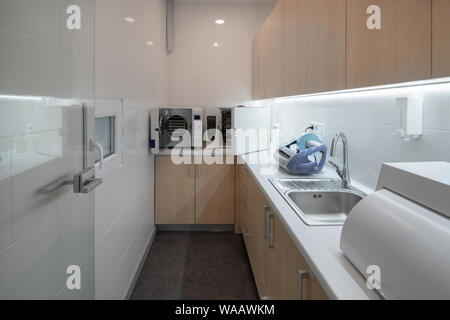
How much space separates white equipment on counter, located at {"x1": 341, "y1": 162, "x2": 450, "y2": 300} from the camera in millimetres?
612

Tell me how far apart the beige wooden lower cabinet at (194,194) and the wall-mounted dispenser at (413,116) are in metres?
2.07

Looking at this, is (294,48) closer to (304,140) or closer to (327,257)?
(304,140)

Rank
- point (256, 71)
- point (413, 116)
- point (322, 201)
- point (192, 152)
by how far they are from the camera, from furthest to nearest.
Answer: point (256, 71) → point (192, 152) → point (322, 201) → point (413, 116)

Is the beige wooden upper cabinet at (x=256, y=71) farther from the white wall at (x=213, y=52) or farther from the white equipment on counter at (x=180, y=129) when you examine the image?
the white equipment on counter at (x=180, y=129)

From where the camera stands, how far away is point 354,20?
4.33ft

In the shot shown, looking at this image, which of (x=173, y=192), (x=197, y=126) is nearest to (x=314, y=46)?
(x=197, y=126)

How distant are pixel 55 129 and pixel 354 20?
121 cm

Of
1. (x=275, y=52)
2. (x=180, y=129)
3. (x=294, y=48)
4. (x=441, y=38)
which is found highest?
(x=275, y=52)

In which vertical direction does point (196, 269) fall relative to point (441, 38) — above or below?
below

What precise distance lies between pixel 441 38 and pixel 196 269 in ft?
7.43

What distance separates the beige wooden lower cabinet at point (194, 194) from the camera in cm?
326

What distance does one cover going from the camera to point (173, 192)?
329 centimetres
